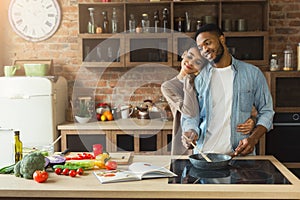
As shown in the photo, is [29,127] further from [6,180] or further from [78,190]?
[78,190]

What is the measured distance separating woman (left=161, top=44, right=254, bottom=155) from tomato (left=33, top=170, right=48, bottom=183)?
1053 millimetres

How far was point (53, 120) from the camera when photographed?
449 cm

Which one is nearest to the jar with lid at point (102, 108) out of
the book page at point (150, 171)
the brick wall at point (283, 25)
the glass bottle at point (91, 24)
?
the glass bottle at point (91, 24)

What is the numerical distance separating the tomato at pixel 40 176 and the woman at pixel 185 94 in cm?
105

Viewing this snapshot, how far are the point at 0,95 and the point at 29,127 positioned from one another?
0.44 meters

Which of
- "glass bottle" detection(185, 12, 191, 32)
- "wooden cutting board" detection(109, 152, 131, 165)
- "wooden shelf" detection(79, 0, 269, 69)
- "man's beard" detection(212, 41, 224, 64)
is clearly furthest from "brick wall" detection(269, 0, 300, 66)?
"wooden cutting board" detection(109, 152, 131, 165)

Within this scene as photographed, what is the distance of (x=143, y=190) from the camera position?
2.15m

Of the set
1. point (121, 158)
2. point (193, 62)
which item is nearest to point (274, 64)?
point (193, 62)

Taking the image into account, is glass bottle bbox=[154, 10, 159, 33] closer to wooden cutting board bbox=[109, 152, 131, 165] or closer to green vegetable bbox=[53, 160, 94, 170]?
wooden cutting board bbox=[109, 152, 131, 165]

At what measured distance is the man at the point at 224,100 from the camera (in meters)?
2.91

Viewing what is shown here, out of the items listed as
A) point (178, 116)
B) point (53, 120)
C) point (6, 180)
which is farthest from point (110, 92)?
point (6, 180)

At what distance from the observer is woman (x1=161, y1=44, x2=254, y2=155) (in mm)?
2955

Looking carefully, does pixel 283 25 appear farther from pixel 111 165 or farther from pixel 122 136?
pixel 111 165

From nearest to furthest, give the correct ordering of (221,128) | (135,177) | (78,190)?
(78,190) < (135,177) < (221,128)
